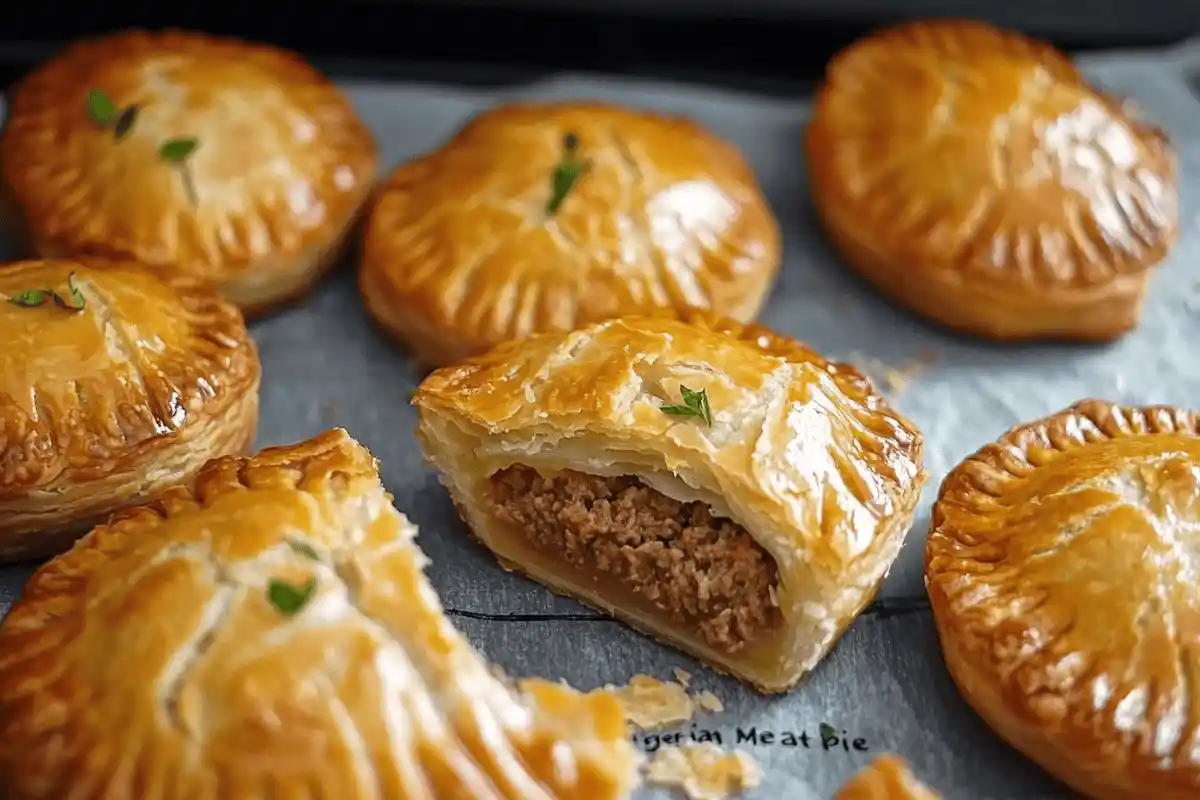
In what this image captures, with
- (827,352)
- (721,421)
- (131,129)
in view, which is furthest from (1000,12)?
(131,129)

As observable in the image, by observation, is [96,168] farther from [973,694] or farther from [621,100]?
[973,694]

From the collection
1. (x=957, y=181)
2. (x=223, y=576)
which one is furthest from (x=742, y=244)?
(x=223, y=576)

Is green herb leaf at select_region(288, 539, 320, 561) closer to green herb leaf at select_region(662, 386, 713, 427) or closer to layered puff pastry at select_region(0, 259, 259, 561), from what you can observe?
layered puff pastry at select_region(0, 259, 259, 561)

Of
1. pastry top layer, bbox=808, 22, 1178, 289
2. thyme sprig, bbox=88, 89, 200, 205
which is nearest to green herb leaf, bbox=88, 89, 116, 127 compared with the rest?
thyme sprig, bbox=88, 89, 200, 205

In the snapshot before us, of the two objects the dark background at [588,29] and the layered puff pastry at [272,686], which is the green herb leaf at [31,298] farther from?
the dark background at [588,29]

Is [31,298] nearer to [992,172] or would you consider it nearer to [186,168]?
[186,168]

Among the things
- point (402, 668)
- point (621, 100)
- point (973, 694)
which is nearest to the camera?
point (402, 668)
